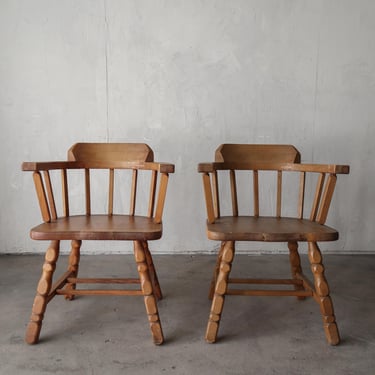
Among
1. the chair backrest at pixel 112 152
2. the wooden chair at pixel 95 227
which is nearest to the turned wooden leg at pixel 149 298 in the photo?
the wooden chair at pixel 95 227

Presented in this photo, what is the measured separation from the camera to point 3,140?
240cm

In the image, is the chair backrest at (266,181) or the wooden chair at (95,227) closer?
the wooden chair at (95,227)

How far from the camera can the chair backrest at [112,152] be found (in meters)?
1.79

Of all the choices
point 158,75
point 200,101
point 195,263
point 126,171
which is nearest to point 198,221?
point 195,263

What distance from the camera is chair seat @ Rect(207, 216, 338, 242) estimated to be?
134cm

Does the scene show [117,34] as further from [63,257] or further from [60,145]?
[63,257]

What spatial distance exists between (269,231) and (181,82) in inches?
54.2

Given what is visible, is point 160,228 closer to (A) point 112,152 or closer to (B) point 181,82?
A: (A) point 112,152

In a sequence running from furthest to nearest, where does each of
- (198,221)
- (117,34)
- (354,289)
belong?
(198,221), (117,34), (354,289)

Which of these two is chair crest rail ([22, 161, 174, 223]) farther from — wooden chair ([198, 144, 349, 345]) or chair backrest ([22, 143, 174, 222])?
wooden chair ([198, 144, 349, 345])

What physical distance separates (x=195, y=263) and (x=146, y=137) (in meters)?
0.89

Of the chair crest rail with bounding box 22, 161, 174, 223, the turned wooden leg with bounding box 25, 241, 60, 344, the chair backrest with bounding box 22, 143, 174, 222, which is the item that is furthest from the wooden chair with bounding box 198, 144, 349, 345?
the turned wooden leg with bounding box 25, 241, 60, 344

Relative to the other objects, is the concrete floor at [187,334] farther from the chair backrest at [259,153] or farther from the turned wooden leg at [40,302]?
the chair backrest at [259,153]

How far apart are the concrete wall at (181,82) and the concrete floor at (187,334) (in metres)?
0.80
